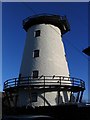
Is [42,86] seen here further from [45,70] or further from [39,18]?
[39,18]

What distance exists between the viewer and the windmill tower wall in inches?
1130

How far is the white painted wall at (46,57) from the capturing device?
96.1 feet

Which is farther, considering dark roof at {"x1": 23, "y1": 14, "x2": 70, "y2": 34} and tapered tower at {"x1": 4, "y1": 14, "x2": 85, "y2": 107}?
dark roof at {"x1": 23, "y1": 14, "x2": 70, "y2": 34}

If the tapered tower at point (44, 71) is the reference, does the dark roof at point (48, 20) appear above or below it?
above

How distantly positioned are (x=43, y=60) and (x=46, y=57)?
1.57 ft

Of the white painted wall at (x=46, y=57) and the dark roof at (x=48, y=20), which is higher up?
the dark roof at (x=48, y=20)

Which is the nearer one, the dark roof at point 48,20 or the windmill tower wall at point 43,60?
the windmill tower wall at point 43,60

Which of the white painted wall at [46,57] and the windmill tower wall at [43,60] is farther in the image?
the white painted wall at [46,57]

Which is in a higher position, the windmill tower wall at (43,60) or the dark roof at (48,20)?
the dark roof at (48,20)

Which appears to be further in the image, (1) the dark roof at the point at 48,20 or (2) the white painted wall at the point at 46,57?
(1) the dark roof at the point at 48,20

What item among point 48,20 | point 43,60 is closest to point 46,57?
point 43,60

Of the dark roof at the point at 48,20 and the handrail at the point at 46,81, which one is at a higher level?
the dark roof at the point at 48,20

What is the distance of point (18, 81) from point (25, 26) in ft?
25.1

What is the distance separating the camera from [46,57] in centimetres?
3002
